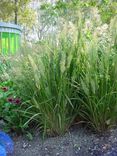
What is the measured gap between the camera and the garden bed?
2.59 m

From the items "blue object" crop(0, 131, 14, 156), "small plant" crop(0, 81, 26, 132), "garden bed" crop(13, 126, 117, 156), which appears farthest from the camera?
"small plant" crop(0, 81, 26, 132)

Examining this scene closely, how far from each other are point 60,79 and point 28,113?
1.38ft

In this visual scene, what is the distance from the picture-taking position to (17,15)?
14500 millimetres

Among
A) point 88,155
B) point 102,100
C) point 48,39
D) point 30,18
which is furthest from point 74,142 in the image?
point 30,18

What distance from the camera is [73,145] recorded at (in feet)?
8.77

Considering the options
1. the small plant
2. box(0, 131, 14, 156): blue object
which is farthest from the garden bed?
the small plant

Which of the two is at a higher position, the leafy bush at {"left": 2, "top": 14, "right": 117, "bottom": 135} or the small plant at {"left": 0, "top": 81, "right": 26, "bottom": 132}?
the leafy bush at {"left": 2, "top": 14, "right": 117, "bottom": 135}

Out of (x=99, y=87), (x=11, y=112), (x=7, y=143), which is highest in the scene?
(x=99, y=87)

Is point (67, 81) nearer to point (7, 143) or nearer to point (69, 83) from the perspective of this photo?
point (69, 83)

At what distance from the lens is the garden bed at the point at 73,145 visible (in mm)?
2590

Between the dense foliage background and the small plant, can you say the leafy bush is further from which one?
the small plant

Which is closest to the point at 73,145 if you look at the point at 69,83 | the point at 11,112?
the point at 69,83

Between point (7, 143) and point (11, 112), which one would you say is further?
point (11, 112)

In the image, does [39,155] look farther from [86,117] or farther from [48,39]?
[48,39]
